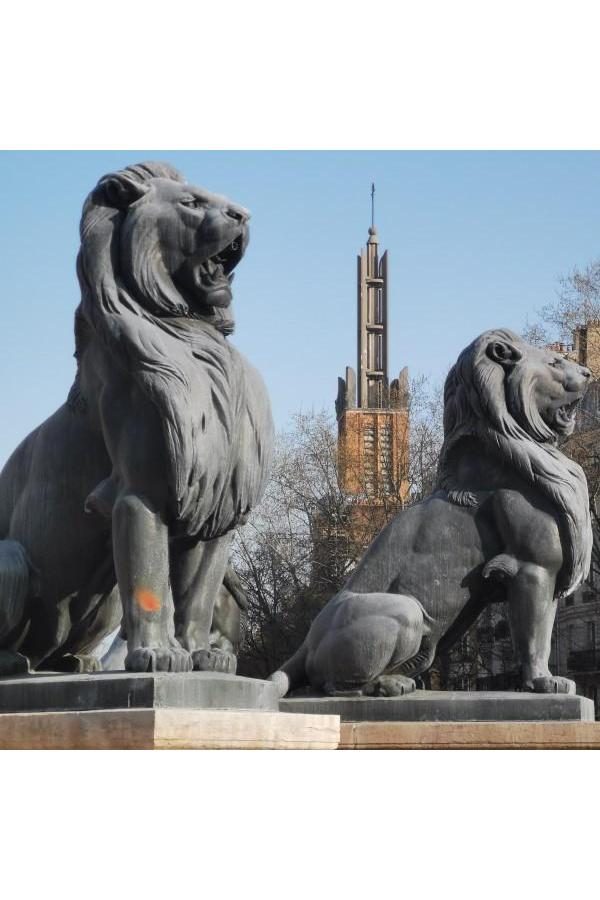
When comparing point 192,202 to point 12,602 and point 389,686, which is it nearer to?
point 12,602

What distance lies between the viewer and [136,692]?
5434 mm

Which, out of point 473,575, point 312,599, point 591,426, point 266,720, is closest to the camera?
point 266,720

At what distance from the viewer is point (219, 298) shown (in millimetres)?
6188

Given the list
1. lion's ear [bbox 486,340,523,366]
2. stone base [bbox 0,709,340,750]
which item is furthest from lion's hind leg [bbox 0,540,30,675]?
lion's ear [bbox 486,340,523,366]

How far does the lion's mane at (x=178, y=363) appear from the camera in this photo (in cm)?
587

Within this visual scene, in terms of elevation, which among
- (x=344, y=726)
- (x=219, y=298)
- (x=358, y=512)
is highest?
(x=358, y=512)

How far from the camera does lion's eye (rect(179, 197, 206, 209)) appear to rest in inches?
242

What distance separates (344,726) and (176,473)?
8.38 feet

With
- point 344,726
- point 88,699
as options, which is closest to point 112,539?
point 88,699

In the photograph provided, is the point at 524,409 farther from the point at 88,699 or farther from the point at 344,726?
the point at 88,699

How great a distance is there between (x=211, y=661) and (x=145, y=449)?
0.88 m

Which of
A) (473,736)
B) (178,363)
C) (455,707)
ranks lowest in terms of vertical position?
(473,736)

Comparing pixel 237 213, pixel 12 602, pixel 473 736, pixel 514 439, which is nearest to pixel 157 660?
pixel 12 602

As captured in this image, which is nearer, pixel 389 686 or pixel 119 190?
pixel 119 190
